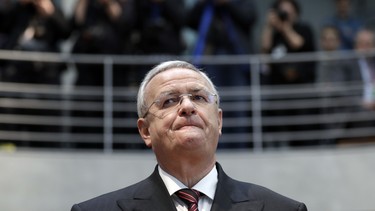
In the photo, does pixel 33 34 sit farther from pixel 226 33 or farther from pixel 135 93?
pixel 226 33

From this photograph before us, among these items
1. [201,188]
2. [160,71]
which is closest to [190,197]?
[201,188]

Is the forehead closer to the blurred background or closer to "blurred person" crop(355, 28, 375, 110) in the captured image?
the blurred background

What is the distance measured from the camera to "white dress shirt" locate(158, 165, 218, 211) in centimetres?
376

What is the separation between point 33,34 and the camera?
910 cm

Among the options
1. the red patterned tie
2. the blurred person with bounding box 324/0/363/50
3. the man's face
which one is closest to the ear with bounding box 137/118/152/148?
the man's face

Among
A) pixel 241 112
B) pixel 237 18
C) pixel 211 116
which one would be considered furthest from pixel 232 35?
pixel 211 116

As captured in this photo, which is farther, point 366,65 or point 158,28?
point 366,65

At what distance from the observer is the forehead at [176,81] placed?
12.7 ft

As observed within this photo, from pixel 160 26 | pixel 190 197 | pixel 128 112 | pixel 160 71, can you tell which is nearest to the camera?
pixel 190 197

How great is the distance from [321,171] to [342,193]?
282 millimetres

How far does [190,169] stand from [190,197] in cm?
12

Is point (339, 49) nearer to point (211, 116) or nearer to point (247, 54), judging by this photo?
point (247, 54)

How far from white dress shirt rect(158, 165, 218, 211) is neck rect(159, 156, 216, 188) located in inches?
0.7

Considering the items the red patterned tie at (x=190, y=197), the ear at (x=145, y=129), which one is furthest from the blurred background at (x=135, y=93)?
the red patterned tie at (x=190, y=197)
